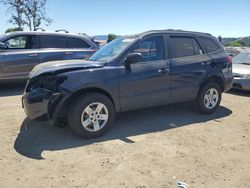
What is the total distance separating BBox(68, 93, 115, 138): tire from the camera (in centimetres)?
513

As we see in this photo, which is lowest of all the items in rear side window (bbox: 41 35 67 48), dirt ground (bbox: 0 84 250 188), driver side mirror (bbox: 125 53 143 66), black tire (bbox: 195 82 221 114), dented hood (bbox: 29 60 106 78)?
dirt ground (bbox: 0 84 250 188)

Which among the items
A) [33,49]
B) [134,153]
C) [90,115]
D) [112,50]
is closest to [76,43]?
[33,49]

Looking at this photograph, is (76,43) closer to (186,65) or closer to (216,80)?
(186,65)

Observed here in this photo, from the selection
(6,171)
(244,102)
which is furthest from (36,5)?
(6,171)

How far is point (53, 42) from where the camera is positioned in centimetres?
978

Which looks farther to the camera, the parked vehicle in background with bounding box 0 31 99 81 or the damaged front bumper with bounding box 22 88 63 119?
the parked vehicle in background with bounding box 0 31 99 81

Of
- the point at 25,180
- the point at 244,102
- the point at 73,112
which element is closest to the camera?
the point at 25,180

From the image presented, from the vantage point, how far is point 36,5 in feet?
99.1

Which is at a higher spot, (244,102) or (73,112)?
(73,112)

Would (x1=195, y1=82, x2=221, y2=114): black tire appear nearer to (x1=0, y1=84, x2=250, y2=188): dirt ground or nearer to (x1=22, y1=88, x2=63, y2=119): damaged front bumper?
(x1=0, y1=84, x2=250, y2=188): dirt ground

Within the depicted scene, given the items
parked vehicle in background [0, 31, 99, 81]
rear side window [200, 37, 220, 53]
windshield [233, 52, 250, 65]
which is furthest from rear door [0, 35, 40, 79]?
windshield [233, 52, 250, 65]

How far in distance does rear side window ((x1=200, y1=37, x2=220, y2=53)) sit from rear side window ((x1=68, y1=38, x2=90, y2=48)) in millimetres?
4317

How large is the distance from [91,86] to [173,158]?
1.77 meters

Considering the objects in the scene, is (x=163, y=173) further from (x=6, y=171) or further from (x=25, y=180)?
(x=6, y=171)
